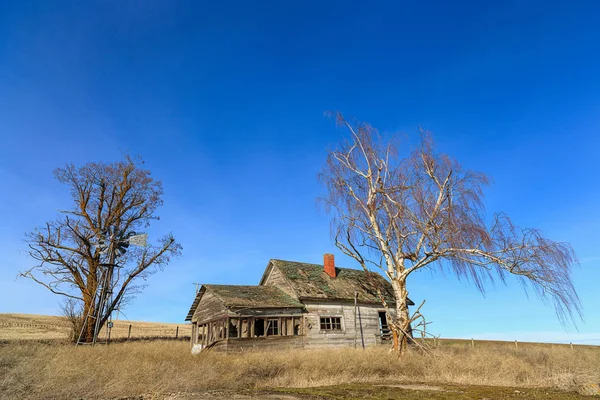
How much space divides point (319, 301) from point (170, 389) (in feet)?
51.2

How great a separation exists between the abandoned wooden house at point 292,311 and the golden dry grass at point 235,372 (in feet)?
18.8

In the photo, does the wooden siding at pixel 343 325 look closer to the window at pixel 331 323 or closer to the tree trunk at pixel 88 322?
the window at pixel 331 323

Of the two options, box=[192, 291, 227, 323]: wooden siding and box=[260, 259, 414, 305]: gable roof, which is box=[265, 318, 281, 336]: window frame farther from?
box=[192, 291, 227, 323]: wooden siding

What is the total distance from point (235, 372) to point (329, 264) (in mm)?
16299

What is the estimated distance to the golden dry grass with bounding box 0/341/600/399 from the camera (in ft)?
31.6

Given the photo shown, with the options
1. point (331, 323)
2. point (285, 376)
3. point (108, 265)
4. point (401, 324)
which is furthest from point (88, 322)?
point (401, 324)

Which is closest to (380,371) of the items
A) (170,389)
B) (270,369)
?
(270,369)

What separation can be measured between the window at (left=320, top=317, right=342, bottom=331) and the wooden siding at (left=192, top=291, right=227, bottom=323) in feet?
22.0

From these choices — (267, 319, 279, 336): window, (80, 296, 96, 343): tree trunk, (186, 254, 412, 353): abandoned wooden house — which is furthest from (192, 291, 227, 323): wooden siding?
(80, 296, 96, 343): tree trunk

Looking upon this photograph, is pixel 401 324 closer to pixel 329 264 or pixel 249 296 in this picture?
pixel 249 296

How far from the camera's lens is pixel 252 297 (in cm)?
2292

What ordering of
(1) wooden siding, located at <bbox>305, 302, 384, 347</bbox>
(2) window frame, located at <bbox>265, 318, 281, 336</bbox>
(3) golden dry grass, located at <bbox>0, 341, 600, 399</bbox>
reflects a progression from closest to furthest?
(3) golden dry grass, located at <bbox>0, 341, 600, 399</bbox>, (2) window frame, located at <bbox>265, 318, 281, 336</bbox>, (1) wooden siding, located at <bbox>305, 302, 384, 347</bbox>

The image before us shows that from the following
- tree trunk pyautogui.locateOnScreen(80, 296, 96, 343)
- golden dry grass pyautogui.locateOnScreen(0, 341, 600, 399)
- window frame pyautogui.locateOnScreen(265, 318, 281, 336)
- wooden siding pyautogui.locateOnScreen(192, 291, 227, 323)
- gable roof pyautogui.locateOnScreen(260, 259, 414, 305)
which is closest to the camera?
golden dry grass pyautogui.locateOnScreen(0, 341, 600, 399)

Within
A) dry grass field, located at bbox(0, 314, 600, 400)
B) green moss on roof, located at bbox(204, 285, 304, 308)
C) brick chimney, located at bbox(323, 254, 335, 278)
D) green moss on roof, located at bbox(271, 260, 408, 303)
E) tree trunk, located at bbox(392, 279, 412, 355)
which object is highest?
brick chimney, located at bbox(323, 254, 335, 278)
